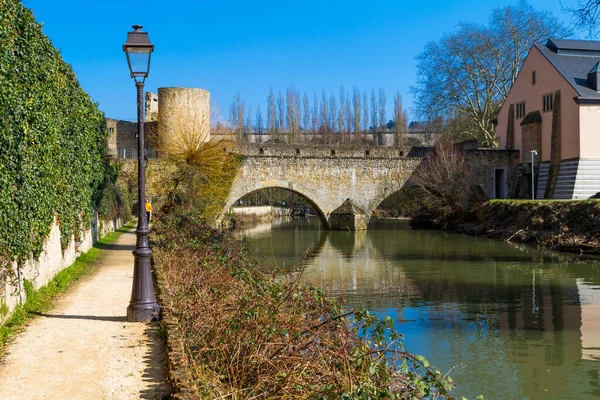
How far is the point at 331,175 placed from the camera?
3098 cm

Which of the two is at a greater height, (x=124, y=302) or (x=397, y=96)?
(x=397, y=96)

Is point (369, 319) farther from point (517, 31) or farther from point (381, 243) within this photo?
point (517, 31)

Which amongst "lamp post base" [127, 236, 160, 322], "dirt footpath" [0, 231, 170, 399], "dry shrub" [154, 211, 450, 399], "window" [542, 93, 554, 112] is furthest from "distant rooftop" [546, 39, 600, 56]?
"lamp post base" [127, 236, 160, 322]

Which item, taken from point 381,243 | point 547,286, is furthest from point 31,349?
point 381,243

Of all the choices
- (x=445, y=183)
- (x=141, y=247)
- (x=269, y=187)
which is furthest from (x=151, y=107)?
(x=141, y=247)

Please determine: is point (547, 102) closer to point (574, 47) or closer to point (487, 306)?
point (574, 47)

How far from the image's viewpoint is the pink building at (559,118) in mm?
26953

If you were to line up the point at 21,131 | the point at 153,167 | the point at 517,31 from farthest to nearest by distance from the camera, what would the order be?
1. the point at 517,31
2. the point at 153,167
3. the point at 21,131

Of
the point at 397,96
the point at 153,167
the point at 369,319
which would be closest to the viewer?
the point at 369,319

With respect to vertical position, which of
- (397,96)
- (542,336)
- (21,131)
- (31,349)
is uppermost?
(397,96)

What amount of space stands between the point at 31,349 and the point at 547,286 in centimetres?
1042

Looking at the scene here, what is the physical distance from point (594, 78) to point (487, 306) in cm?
2055

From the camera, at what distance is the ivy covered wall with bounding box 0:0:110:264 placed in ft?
22.1

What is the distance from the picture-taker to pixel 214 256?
9.61 m
